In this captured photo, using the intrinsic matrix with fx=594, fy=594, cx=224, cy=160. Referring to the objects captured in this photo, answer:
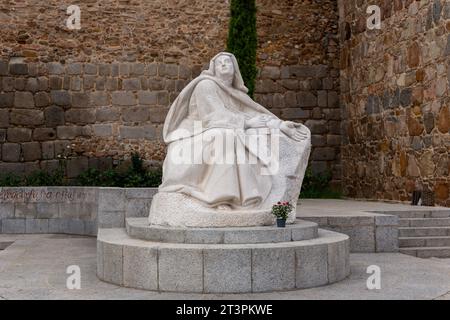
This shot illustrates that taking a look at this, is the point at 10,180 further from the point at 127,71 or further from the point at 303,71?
the point at 303,71

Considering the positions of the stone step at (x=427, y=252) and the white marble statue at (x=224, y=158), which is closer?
the white marble statue at (x=224, y=158)

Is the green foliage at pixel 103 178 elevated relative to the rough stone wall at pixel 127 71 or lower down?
lower down

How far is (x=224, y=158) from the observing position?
17.7 feet

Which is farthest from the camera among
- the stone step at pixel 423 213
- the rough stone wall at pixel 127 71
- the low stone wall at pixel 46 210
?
the rough stone wall at pixel 127 71

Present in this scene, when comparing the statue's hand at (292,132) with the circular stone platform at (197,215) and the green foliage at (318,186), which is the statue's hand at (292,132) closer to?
the circular stone platform at (197,215)

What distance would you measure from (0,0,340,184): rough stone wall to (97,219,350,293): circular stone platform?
25.1 feet

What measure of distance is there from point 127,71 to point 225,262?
8.83 meters

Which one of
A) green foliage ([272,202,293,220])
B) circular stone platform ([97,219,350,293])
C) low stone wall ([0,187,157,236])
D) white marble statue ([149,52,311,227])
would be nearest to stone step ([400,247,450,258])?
white marble statue ([149,52,311,227])

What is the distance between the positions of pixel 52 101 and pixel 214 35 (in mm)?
3772

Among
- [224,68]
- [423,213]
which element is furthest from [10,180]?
[423,213]

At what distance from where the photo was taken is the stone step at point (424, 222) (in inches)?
307

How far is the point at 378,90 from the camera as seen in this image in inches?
455

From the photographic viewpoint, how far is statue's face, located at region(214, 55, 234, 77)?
6.16m

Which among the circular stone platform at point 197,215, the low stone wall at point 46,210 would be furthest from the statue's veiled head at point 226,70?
the low stone wall at point 46,210
